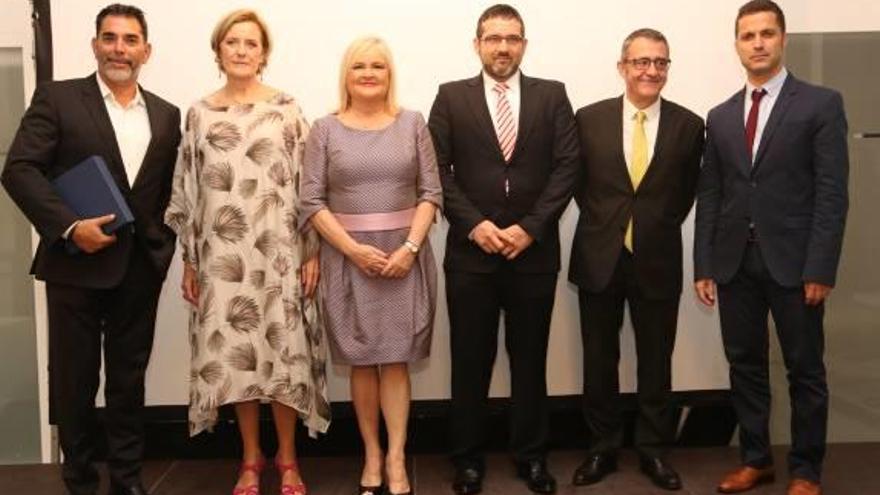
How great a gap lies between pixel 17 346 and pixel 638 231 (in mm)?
2786

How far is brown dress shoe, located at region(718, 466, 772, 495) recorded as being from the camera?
342 centimetres

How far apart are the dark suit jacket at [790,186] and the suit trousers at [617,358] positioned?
30 centimetres

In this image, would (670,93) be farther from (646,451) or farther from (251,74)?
(251,74)

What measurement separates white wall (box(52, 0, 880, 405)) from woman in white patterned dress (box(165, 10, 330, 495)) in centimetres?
72

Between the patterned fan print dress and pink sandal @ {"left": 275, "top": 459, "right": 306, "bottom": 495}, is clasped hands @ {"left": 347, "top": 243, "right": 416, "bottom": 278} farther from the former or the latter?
pink sandal @ {"left": 275, "top": 459, "right": 306, "bottom": 495}

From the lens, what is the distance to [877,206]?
418 centimetres

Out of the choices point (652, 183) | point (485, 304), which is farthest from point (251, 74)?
point (652, 183)

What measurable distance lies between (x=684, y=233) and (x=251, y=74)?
2.06 meters

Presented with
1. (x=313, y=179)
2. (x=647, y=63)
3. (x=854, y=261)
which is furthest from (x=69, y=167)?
(x=854, y=261)

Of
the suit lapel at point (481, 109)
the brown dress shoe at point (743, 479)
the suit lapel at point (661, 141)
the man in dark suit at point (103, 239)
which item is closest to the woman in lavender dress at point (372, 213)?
the suit lapel at point (481, 109)

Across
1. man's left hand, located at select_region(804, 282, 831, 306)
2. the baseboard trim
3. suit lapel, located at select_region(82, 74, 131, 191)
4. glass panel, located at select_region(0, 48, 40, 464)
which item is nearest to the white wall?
the baseboard trim

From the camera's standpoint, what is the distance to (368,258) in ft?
10.4

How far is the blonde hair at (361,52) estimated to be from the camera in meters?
3.18

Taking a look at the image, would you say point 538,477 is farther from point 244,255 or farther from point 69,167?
point 69,167
